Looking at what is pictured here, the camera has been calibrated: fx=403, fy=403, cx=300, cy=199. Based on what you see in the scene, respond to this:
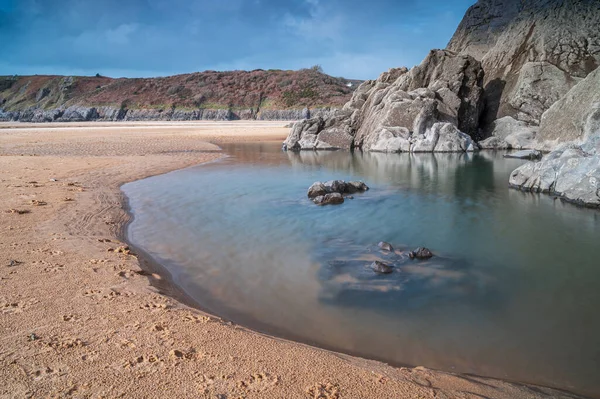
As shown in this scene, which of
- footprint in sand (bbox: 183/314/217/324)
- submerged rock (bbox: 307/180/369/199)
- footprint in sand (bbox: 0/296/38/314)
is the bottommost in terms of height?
footprint in sand (bbox: 183/314/217/324)

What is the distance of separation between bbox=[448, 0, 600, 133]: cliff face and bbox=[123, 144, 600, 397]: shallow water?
17.3 m

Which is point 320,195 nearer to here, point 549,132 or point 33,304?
point 33,304

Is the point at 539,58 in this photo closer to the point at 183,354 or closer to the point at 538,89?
the point at 538,89

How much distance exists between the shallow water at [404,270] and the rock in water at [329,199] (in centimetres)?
29

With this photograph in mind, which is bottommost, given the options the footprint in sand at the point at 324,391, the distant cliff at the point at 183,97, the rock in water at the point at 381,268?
the rock in water at the point at 381,268

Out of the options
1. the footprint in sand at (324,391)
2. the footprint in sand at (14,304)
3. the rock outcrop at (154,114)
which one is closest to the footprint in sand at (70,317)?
the footprint in sand at (14,304)

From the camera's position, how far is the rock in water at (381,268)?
247 inches

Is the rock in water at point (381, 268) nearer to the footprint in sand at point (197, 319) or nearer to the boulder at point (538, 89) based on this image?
the footprint in sand at point (197, 319)

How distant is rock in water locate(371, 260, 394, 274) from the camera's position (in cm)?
629

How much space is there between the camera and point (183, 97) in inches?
2980

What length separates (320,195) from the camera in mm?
11742

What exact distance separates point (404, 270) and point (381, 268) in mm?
407

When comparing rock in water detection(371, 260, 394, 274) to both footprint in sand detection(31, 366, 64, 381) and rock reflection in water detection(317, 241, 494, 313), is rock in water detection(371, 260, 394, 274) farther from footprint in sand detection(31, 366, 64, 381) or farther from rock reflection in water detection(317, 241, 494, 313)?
footprint in sand detection(31, 366, 64, 381)

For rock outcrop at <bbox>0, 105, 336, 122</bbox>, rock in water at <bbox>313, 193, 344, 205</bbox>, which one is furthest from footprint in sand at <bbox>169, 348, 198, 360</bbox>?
rock outcrop at <bbox>0, 105, 336, 122</bbox>
